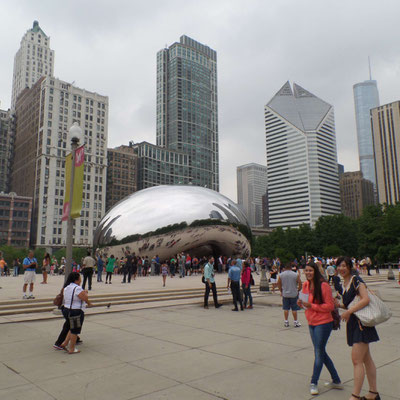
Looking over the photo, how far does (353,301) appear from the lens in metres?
4.10

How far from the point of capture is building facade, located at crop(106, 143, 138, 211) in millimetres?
131250

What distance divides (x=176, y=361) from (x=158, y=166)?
150 meters

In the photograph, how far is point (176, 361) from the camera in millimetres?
5660

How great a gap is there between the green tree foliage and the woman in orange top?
39870 millimetres

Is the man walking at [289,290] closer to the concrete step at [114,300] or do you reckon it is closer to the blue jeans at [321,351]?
the blue jeans at [321,351]

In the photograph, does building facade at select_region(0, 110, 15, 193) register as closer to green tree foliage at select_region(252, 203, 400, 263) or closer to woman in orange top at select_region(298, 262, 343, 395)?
green tree foliage at select_region(252, 203, 400, 263)

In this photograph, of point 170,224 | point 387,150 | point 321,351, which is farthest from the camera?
point 387,150

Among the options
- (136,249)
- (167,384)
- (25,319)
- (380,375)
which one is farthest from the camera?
(136,249)

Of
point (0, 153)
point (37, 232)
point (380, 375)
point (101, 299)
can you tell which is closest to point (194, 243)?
point (101, 299)

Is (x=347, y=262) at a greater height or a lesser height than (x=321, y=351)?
greater

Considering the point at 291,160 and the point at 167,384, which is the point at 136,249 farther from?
the point at 291,160

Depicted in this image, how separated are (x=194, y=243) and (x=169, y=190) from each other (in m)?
5.16

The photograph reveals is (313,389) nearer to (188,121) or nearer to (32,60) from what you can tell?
(32,60)

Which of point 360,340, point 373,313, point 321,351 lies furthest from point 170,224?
point 373,313
